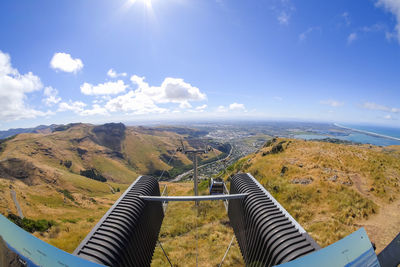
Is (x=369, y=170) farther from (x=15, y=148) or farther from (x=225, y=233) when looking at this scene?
(x=15, y=148)

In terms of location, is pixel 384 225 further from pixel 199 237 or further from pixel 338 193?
pixel 199 237

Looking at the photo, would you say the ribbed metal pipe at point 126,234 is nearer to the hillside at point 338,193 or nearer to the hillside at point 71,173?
the hillside at point 71,173

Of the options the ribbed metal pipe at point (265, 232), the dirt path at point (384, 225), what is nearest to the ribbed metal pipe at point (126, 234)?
the ribbed metal pipe at point (265, 232)

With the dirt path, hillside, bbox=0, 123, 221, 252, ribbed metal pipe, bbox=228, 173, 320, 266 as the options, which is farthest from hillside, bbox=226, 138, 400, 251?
hillside, bbox=0, 123, 221, 252

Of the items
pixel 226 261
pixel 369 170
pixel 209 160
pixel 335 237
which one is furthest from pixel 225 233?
pixel 209 160

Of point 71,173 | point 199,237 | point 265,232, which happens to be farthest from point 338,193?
point 71,173

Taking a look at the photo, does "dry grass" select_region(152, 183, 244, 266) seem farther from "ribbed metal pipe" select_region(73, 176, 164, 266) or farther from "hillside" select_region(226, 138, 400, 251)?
"hillside" select_region(226, 138, 400, 251)

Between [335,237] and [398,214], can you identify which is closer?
[335,237]
